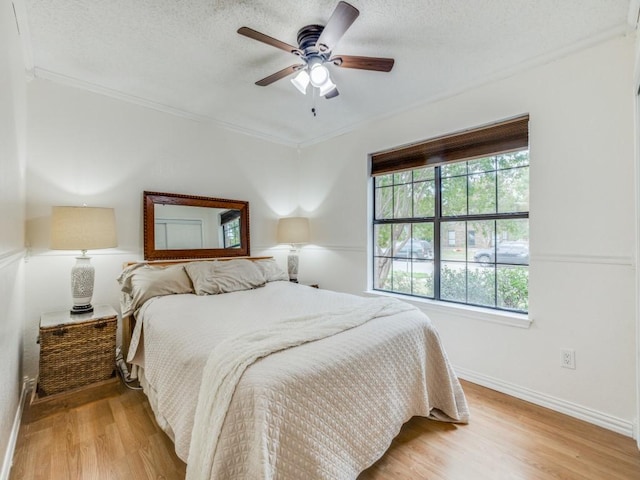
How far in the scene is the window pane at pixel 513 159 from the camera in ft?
7.75

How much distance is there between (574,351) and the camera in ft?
6.71

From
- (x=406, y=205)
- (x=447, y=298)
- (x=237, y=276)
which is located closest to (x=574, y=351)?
(x=447, y=298)

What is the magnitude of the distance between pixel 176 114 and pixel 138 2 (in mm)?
1467

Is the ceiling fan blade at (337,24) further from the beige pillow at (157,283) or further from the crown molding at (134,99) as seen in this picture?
the beige pillow at (157,283)

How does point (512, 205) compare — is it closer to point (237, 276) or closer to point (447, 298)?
point (447, 298)

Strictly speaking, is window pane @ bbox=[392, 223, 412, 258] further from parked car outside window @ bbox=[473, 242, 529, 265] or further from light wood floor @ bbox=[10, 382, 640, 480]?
light wood floor @ bbox=[10, 382, 640, 480]

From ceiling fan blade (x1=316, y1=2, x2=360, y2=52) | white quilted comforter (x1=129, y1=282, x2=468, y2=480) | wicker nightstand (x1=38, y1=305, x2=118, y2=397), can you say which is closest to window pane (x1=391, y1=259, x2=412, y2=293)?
white quilted comforter (x1=129, y1=282, x2=468, y2=480)

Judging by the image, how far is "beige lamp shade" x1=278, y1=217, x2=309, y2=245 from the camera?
12.2 feet

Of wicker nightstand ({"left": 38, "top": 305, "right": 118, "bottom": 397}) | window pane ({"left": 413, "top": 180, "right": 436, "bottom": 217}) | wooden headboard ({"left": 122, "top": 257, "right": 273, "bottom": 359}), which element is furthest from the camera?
window pane ({"left": 413, "top": 180, "right": 436, "bottom": 217})

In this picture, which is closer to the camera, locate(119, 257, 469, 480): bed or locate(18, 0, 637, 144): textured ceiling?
locate(119, 257, 469, 480): bed

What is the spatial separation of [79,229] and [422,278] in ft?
9.70

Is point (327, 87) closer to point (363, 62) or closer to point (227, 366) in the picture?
point (363, 62)

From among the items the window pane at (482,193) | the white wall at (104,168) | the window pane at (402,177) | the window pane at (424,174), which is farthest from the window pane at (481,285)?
the white wall at (104,168)

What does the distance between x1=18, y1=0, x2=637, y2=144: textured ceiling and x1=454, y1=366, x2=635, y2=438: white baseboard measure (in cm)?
241
